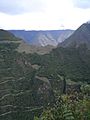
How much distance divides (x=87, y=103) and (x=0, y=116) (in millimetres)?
162767

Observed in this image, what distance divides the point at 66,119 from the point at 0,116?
547 feet

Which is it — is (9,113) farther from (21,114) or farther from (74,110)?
(74,110)

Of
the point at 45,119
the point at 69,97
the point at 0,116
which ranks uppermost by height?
the point at 69,97

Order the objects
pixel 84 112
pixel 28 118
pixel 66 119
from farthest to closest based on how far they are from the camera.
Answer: pixel 28 118 → pixel 84 112 → pixel 66 119

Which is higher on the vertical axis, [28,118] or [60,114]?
[60,114]

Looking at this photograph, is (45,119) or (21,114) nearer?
(45,119)

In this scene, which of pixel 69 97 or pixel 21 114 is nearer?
pixel 69 97

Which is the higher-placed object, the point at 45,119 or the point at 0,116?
the point at 45,119

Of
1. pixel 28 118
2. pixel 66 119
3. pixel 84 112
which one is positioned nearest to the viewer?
pixel 66 119

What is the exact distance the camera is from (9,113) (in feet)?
647

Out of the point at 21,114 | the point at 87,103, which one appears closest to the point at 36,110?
the point at 21,114

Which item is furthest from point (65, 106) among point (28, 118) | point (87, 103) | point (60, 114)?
point (28, 118)

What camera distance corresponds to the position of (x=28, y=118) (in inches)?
7525

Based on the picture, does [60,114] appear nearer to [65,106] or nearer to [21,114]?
[65,106]
